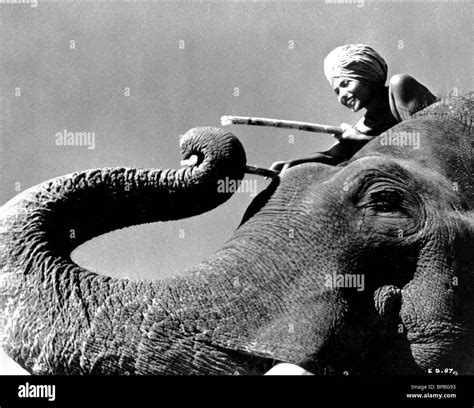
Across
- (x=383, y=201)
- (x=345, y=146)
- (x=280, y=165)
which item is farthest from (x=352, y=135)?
(x=383, y=201)

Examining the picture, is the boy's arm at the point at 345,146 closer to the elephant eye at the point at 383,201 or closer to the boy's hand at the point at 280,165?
the boy's hand at the point at 280,165

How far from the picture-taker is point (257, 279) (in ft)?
10.3

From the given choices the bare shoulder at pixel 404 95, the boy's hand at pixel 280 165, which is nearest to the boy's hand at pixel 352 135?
the bare shoulder at pixel 404 95

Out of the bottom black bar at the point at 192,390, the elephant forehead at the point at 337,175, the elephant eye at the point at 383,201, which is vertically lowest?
the bottom black bar at the point at 192,390

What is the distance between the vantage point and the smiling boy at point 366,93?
13.4ft

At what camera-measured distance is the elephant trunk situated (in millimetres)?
2953

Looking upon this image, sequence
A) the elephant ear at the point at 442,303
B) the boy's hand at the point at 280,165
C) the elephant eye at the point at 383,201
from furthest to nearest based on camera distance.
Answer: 1. the boy's hand at the point at 280,165
2. the elephant eye at the point at 383,201
3. the elephant ear at the point at 442,303

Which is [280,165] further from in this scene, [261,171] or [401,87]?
[401,87]

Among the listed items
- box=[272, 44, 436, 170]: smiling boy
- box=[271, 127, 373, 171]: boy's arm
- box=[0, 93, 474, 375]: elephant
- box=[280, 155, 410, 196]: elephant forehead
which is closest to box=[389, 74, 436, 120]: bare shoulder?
box=[272, 44, 436, 170]: smiling boy

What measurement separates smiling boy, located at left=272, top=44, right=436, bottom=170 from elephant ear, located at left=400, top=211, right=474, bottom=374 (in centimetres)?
78

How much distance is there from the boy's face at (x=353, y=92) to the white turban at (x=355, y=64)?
2 centimetres

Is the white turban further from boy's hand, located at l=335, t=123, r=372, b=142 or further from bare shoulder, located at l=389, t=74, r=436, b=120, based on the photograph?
boy's hand, located at l=335, t=123, r=372, b=142

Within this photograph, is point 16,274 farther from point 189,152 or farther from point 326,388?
point 326,388

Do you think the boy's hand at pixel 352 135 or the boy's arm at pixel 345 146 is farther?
the boy's hand at pixel 352 135
